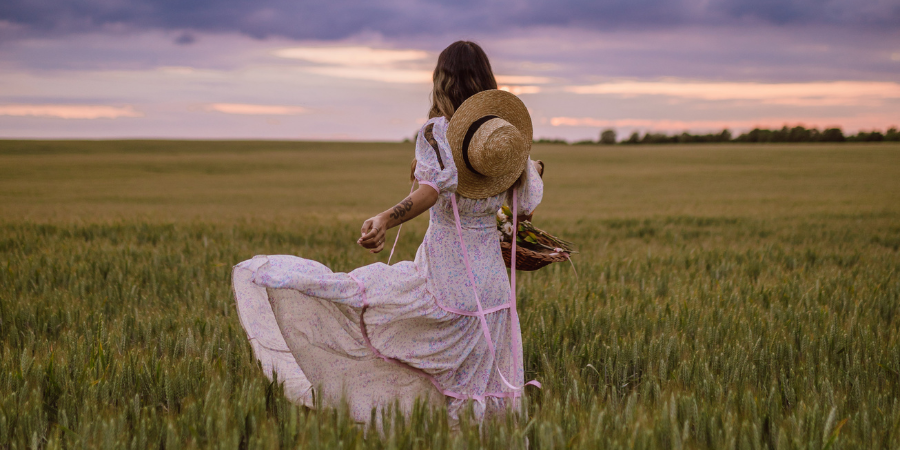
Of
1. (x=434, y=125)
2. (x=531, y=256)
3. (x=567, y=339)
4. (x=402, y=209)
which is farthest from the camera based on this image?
(x=567, y=339)

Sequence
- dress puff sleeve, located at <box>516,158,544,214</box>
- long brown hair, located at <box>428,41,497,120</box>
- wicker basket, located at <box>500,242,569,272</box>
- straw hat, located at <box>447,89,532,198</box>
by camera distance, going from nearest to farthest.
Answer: straw hat, located at <box>447,89,532,198</box>
long brown hair, located at <box>428,41,497,120</box>
dress puff sleeve, located at <box>516,158,544,214</box>
wicker basket, located at <box>500,242,569,272</box>

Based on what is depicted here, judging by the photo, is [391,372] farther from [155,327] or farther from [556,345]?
[155,327]

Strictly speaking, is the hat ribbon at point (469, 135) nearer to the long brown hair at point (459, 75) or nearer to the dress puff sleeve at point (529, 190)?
the long brown hair at point (459, 75)

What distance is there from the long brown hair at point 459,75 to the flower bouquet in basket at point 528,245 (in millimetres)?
723

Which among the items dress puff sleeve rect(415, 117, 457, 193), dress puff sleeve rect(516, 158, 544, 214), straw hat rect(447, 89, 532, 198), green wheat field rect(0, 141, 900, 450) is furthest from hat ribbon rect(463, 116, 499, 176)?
green wheat field rect(0, 141, 900, 450)

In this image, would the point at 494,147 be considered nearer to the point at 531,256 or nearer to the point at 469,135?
the point at 469,135

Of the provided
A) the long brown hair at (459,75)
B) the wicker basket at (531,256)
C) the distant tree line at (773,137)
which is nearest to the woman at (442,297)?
the long brown hair at (459,75)

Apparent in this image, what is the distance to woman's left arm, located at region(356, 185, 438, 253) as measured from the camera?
274 centimetres

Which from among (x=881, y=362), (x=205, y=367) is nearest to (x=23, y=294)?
(x=205, y=367)

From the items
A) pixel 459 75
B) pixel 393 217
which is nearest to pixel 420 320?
pixel 393 217

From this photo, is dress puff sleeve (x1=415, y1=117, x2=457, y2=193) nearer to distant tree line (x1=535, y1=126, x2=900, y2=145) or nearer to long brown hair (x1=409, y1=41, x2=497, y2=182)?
long brown hair (x1=409, y1=41, x2=497, y2=182)

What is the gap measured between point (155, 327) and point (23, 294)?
233cm

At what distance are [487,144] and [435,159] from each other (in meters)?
0.27

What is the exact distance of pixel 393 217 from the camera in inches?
111
